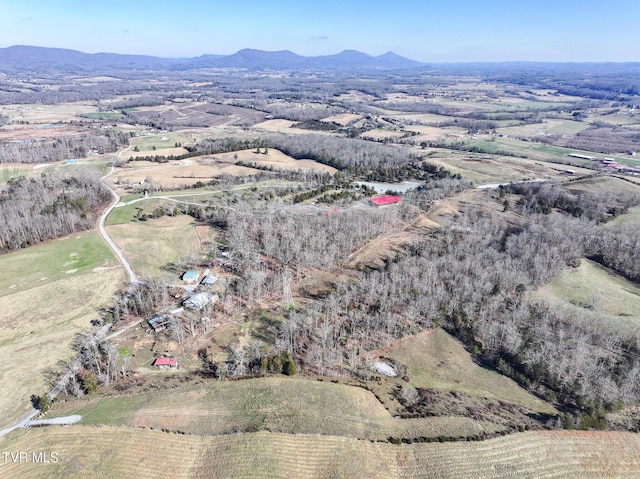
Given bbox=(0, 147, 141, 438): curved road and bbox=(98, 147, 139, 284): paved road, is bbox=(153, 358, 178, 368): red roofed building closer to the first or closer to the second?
bbox=(0, 147, 141, 438): curved road

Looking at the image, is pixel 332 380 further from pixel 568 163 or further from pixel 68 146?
pixel 68 146

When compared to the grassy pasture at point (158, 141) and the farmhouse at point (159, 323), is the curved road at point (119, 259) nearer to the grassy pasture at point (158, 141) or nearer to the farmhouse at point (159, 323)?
the farmhouse at point (159, 323)

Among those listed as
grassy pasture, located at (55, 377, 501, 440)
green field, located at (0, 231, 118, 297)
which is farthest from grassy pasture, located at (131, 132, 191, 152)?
grassy pasture, located at (55, 377, 501, 440)

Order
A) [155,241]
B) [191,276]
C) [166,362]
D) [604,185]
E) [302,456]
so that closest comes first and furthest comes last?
[302,456]
[166,362]
[191,276]
[155,241]
[604,185]

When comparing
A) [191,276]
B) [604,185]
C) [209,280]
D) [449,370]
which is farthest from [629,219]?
[191,276]

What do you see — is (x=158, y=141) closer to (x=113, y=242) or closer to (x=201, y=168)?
(x=201, y=168)

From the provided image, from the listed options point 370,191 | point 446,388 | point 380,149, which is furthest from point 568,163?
point 446,388

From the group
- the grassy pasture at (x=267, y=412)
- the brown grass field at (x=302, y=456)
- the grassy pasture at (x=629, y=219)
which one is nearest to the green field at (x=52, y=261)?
the grassy pasture at (x=267, y=412)
